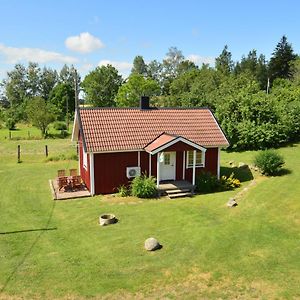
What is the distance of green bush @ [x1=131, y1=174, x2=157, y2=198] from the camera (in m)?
17.5

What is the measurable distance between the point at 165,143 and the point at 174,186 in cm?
A: 254

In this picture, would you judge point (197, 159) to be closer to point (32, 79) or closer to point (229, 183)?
point (229, 183)

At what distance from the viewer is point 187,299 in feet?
28.2

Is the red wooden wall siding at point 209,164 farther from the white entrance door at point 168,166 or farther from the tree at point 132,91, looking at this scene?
the tree at point 132,91

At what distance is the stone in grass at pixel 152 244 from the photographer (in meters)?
11.3

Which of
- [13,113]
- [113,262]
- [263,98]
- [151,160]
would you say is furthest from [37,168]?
[13,113]

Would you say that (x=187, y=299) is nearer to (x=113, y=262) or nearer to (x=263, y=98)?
(x=113, y=262)

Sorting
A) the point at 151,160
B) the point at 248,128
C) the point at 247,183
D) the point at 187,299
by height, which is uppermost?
the point at 248,128

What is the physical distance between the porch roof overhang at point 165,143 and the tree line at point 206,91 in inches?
426

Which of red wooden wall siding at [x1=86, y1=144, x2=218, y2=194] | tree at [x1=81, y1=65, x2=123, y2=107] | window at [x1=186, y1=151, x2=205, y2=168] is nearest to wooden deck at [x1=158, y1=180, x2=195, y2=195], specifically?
red wooden wall siding at [x1=86, y1=144, x2=218, y2=194]

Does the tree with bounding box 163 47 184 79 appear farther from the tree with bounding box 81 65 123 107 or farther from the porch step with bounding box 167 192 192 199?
the porch step with bounding box 167 192 192 199

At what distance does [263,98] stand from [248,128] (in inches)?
127

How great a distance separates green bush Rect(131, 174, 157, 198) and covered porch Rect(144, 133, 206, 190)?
0.51 m

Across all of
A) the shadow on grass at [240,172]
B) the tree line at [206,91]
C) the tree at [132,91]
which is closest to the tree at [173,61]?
the tree line at [206,91]
